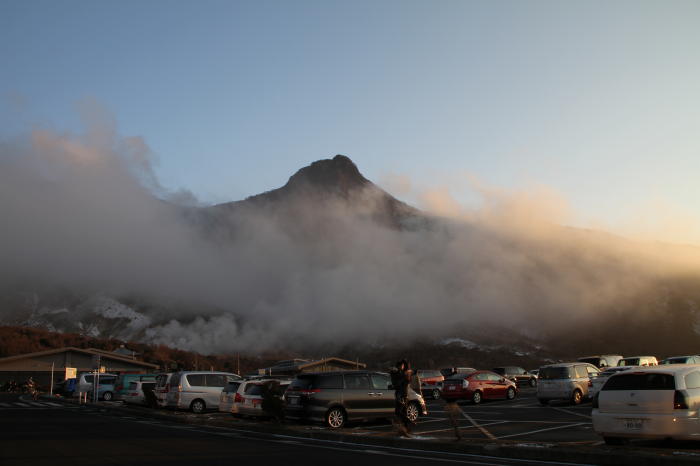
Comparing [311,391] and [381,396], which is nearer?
[311,391]

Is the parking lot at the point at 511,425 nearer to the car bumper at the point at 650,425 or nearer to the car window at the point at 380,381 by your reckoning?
the car window at the point at 380,381

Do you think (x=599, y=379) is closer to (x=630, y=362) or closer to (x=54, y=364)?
(x=630, y=362)

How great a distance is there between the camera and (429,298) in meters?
186

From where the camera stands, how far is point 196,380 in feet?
90.5

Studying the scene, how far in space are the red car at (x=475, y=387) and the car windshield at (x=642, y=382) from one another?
1824 cm

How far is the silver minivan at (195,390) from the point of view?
27109 mm

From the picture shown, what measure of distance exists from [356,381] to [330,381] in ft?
3.20

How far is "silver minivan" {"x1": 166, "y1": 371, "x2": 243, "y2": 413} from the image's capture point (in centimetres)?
2711

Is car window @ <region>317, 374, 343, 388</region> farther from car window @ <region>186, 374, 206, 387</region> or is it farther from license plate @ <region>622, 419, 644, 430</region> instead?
car window @ <region>186, 374, 206, 387</region>

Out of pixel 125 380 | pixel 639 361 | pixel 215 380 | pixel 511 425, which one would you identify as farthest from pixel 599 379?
pixel 125 380

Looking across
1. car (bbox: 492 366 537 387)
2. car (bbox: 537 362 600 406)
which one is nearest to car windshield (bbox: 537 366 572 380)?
car (bbox: 537 362 600 406)

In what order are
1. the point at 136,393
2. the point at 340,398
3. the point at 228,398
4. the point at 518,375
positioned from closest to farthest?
the point at 340,398 → the point at 228,398 → the point at 136,393 → the point at 518,375

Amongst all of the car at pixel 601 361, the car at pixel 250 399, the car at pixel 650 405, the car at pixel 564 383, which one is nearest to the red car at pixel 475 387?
the car at pixel 564 383

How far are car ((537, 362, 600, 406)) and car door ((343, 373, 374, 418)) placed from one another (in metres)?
11.0
